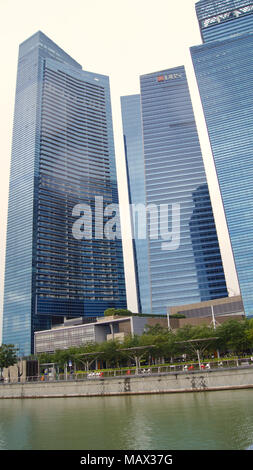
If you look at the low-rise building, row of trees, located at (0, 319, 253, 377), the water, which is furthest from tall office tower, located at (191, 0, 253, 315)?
the water

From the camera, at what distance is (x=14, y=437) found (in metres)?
33.7

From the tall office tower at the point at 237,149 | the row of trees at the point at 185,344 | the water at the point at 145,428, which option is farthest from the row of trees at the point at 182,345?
the tall office tower at the point at 237,149

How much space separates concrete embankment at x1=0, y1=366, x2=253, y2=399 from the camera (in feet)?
178

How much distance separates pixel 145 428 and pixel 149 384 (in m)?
31.5

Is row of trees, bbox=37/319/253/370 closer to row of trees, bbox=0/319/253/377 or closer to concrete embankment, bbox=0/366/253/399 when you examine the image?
row of trees, bbox=0/319/253/377

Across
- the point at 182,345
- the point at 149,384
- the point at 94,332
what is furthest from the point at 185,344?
the point at 94,332

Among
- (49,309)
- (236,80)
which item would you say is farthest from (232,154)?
(49,309)

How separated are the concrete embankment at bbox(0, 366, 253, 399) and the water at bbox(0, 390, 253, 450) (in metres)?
10.5

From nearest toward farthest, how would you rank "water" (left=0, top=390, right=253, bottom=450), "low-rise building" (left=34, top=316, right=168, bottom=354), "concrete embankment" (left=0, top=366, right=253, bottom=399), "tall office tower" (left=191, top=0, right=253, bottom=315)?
"water" (left=0, top=390, right=253, bottom=450) < "concrete embankment" (left=0, top=366, right=253, bottom=399) < "low-rise building" (left=34, top=316, right=168, bottom=354) < "tall office tower" (left=191, top=0, right=253, bottom=315)

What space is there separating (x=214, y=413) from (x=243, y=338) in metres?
39.7

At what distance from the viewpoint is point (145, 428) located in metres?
31.0

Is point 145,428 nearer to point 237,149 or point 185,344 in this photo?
point 185,344

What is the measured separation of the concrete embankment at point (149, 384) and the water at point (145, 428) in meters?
10.5

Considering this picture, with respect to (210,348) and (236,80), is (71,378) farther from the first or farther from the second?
(236,80)
